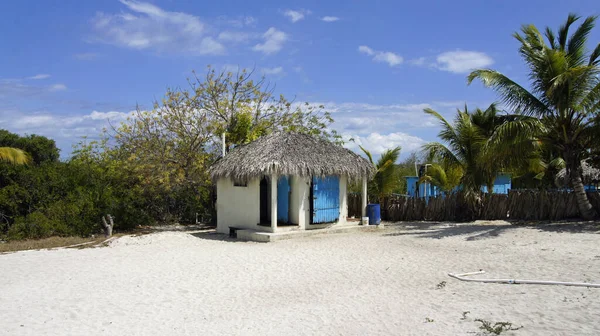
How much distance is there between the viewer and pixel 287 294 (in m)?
7.48

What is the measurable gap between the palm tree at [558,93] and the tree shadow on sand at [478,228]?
51.5 inches

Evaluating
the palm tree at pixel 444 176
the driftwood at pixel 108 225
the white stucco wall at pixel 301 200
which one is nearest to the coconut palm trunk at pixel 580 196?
the palm tree at pixel 444 176

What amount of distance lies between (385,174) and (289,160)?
5696 millimetres

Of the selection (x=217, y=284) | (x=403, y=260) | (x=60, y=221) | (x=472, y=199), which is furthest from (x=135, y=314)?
(x=472, y=199)

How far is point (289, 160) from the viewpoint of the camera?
13.4 metres

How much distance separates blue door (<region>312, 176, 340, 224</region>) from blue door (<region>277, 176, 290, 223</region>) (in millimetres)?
880

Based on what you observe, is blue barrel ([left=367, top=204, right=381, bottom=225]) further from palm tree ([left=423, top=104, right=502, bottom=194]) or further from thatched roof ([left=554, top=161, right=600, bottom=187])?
thatched roof ([left=554, top=161, right=600, bottom=187])

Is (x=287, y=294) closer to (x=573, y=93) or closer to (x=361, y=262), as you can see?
(x=361, y=262)

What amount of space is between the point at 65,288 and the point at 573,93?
43.4ft

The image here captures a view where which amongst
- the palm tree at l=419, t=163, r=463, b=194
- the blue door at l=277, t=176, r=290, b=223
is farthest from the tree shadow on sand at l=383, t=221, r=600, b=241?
the blue door at l=277, t=176, r=290, b=223

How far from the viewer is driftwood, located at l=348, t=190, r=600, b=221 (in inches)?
603

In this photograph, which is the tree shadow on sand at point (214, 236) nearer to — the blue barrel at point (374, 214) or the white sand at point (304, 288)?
the white sand at point (304, 288)

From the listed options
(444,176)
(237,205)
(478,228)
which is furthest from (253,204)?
(444,176)

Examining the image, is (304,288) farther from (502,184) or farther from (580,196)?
(502,184)
